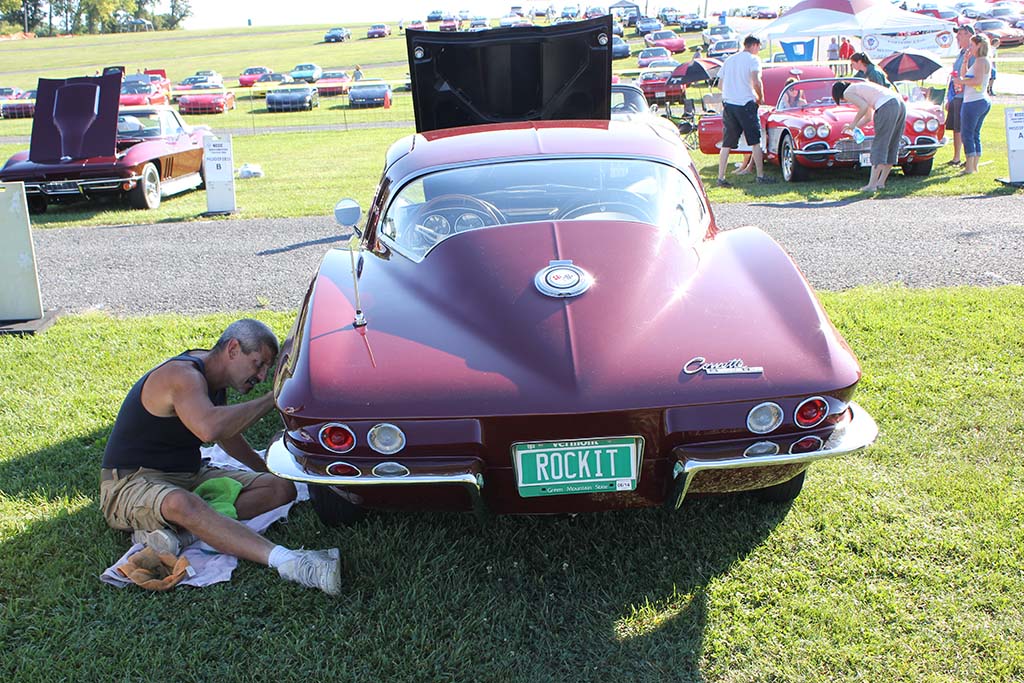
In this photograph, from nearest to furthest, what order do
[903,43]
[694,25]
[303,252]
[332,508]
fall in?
[332,508]
[303,252]
[903,43]
[694,25]

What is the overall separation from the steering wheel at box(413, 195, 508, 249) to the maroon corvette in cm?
2

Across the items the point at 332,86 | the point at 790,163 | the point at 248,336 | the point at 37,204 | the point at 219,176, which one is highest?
the point at 248,336

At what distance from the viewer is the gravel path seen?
6.96 metres

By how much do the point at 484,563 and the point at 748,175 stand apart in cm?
1018

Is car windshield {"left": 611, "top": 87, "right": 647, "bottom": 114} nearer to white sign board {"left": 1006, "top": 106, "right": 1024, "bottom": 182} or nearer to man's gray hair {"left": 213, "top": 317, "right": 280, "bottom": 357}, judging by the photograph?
white sign board {"left": 1006, "top": 106, "right": 1024, "bottom": 182}

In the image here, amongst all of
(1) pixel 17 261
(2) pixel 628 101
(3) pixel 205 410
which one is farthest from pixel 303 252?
(3) pixel 205 410

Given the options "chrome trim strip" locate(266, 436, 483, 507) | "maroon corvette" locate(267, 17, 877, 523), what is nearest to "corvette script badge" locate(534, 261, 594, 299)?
"maroon corvette" locate(267, 17, 877, 523)

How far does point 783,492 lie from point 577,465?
1.20 m

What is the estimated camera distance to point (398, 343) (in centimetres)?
298

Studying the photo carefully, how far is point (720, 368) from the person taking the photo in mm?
2748

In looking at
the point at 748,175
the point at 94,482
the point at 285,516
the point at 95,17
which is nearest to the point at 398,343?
the point at 285,516

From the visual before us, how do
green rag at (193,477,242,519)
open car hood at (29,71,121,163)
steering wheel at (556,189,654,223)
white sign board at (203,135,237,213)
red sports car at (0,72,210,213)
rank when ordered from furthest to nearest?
1. open car hood at (29,71,121,163)
2. red sports car at (0,72,210,213)
3. white sign board at (203,135,237,213)
4. steering wheel at (556,189,654,223)
5. green rag at (193,477,242,519)

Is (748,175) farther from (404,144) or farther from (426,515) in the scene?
(426,515)

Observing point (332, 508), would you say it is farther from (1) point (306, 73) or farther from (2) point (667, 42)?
(2) point (667, 42)
